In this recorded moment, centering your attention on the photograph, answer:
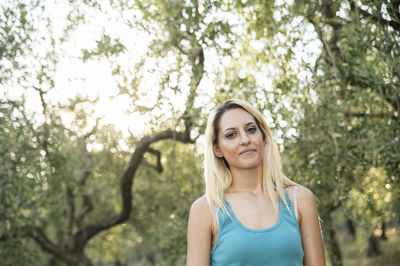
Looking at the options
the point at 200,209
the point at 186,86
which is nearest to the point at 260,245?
the point at 200,209

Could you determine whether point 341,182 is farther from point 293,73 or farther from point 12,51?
point 12,51

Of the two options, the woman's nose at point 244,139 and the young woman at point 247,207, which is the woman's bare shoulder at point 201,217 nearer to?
the young woman at point 247,207

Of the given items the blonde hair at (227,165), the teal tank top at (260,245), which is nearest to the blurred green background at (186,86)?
the blonde hair at (227,165)

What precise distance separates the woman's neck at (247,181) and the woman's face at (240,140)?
0.19 ft

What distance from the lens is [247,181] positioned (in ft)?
9.50

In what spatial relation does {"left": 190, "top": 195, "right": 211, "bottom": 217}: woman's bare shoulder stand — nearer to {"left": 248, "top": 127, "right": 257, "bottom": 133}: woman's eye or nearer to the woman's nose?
the woman's nose

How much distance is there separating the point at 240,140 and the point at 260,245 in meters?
0.66

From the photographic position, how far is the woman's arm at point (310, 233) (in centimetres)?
264

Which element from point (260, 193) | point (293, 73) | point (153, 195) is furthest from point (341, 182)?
point (153, 195)

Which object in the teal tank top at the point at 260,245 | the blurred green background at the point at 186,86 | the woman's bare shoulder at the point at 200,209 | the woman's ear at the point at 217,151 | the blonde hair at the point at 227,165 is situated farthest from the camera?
the blurred green background at the point at 186,86

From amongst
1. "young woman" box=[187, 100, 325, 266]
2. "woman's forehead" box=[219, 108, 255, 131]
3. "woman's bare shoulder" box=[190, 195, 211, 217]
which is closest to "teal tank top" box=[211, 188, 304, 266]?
"young woman" box=[187, 100, 325, 266]

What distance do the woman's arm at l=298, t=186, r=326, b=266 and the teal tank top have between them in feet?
0.22

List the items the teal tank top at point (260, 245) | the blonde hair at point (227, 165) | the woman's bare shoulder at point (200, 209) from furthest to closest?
the blonde hair at point (227, 165), the woman's bare shoulder at point (200, 209), the teal tank top at point (260, 245)

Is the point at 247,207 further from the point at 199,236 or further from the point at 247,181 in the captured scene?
the point at 199,236
